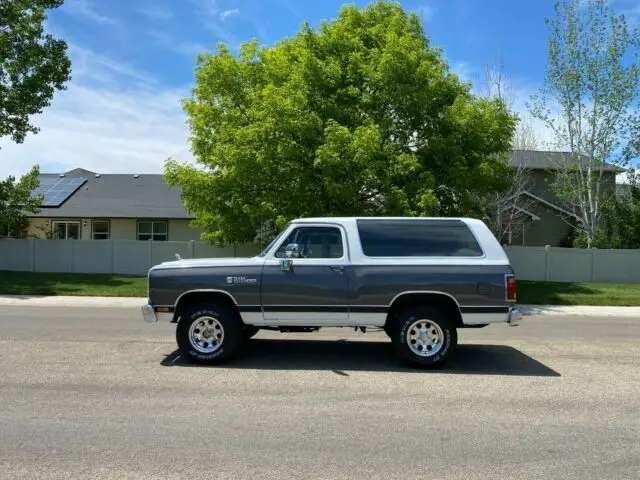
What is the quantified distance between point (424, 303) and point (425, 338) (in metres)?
0.46

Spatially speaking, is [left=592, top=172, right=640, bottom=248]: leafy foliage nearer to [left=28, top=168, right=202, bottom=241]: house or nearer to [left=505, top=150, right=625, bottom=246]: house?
[left=505, top=150, right=625, bottom=246]: house

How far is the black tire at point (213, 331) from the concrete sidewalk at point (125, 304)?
29.3ft

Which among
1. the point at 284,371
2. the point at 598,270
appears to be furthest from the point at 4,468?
the point at 598,270

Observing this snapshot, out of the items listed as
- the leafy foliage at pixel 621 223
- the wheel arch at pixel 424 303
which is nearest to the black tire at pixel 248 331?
the wheel arch at pixel 424 303

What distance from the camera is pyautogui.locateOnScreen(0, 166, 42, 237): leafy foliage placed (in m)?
27.1

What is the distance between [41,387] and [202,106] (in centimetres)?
1642

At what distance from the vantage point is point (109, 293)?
19031 mm

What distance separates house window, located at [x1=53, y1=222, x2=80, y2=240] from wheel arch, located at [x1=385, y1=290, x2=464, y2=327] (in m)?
28.1

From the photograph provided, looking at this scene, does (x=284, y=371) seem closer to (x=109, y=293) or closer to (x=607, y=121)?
(x=109, y=293)

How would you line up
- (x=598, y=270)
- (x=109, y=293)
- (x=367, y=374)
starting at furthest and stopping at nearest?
(x=598, y=270) < (x=109, y=293) < (x=367, y=374)

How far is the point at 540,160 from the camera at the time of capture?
34.1m

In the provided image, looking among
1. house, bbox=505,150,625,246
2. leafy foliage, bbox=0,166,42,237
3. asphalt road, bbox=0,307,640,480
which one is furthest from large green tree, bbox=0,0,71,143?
house, bbox=505,150,625,246

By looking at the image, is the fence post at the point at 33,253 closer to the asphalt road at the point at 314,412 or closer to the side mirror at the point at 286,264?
the asphalt road at the point at 314,412

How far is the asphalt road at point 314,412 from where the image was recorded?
4480 millimetres
